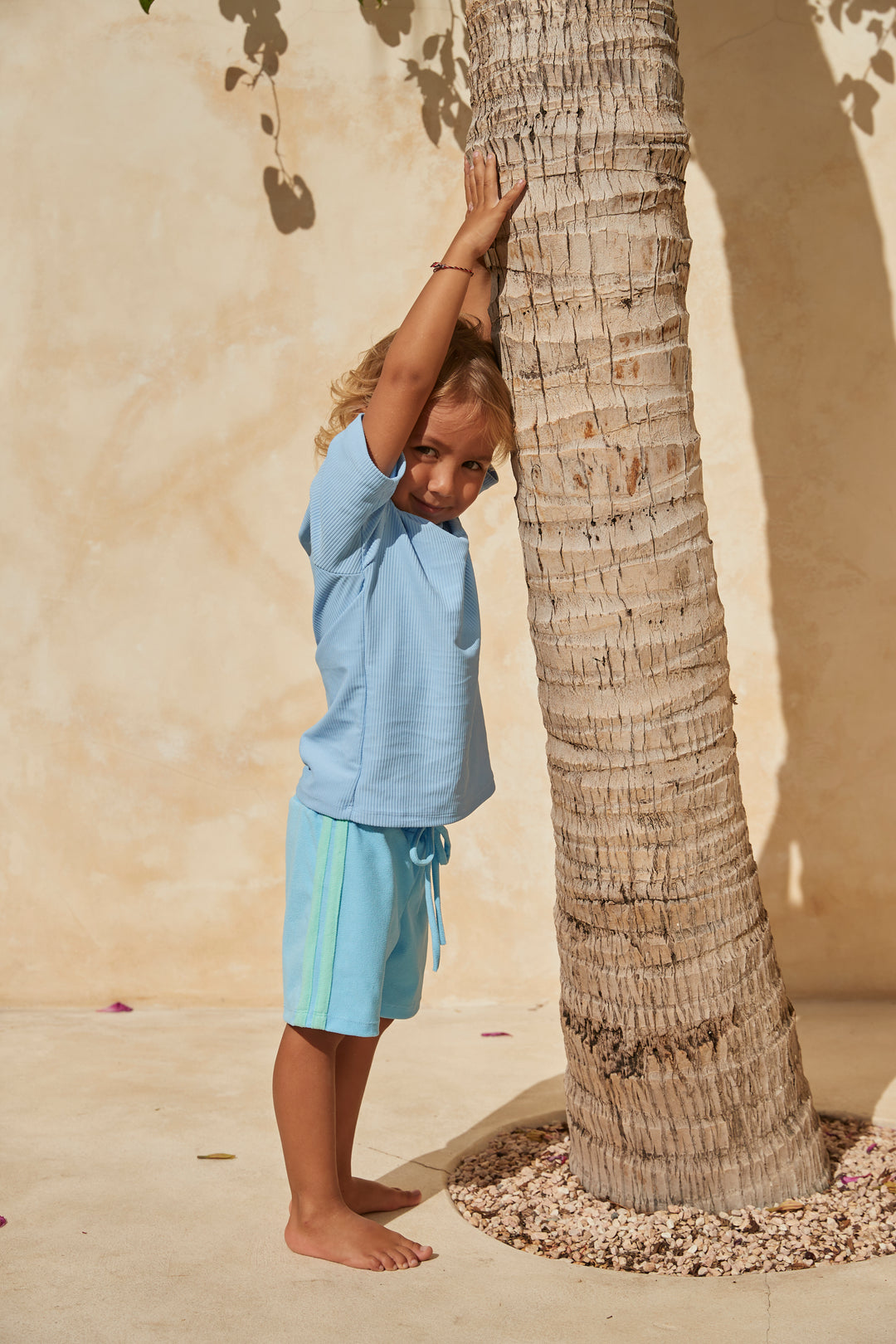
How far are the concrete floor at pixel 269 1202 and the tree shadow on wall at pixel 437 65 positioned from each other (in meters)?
3.16

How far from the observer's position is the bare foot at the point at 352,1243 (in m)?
2.38

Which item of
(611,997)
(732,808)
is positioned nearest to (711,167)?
(732,808)

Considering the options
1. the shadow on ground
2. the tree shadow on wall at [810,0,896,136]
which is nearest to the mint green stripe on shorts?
the shadow on ground

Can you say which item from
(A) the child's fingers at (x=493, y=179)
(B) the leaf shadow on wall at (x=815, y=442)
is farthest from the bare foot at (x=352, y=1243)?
(B) the leaf shadow on wall at (x=815, y=442)

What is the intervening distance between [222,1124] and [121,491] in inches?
87.0

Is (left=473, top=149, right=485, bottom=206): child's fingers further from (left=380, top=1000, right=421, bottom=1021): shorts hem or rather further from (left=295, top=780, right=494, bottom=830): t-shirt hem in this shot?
(left=380, top=1000, right=421, bottom=1021): shorts hem

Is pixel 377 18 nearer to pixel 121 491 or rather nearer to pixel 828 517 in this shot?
pixel 121 491

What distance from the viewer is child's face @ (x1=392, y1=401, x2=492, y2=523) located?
231 cm

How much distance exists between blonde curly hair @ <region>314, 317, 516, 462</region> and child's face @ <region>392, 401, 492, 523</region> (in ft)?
0.08

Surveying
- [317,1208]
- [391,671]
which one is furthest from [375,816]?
[317,1208]

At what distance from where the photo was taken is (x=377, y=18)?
407 centimetres

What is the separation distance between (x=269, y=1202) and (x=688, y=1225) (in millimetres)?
978

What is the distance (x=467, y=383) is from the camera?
2314mm

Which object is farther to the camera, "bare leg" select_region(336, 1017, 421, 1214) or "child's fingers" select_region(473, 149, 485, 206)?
"bare leg" select_region(336, 1017, 421, 1214)
